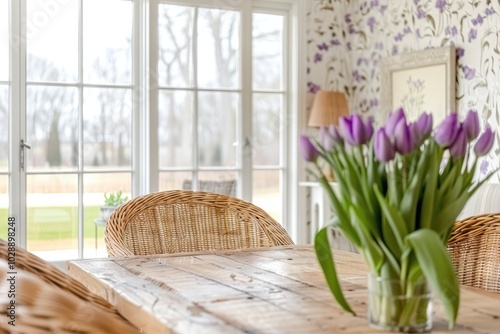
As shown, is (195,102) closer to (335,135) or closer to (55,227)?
(55,227)

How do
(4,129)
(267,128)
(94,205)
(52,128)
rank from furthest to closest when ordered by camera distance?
(267,128)
(94,205)
(52,128)
(4,129)

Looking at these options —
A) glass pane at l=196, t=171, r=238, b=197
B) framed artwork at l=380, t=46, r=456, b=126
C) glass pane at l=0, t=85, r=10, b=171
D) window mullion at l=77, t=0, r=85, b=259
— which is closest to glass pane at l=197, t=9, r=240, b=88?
glass pane at l=196, t=171, r=238, b=197

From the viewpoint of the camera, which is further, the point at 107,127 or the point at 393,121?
the point at 107,127

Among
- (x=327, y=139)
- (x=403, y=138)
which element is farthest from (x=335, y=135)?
(x=403, y=138)

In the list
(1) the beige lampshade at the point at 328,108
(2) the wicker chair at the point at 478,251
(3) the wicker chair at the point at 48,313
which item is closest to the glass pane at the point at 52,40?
(1) the beige lampshade at the point at 328,108

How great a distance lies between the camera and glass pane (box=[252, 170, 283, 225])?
4.75 meters

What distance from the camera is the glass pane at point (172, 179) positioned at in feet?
14.5

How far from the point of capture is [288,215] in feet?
15.9

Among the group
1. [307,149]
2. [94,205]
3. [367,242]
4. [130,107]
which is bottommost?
[94,205]

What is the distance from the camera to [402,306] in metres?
1.11

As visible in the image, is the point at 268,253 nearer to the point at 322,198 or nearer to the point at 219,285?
the point at 219,285

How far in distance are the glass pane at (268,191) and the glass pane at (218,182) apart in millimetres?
163

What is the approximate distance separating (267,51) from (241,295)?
11.7 feet

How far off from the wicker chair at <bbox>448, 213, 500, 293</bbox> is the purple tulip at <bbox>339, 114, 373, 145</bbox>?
92 centimetres
